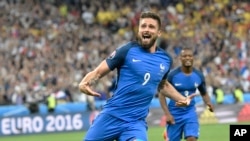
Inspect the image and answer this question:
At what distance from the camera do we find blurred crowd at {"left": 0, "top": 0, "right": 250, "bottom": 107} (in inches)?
1008

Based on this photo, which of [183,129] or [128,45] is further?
[183,129]

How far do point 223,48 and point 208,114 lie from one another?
18.0 ft

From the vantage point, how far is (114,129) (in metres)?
9.08

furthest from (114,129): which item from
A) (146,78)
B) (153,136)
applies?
(153,136)

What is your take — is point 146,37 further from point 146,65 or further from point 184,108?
point 184,108

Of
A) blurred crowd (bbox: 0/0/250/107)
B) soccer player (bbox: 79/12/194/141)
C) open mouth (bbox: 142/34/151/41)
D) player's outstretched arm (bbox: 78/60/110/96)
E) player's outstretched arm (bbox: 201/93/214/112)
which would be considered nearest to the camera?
player's outstretched arm (bbox: 78/60/110/96)

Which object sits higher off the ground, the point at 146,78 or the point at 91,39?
the point at 146,78

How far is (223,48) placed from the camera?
30.3m

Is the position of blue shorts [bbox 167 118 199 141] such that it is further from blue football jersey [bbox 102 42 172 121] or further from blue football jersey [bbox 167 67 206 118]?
blue football jersey [bbox 102 42 172 121]

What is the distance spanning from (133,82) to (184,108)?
4.55 meters

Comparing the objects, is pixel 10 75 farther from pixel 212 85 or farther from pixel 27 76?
pixel 212 85

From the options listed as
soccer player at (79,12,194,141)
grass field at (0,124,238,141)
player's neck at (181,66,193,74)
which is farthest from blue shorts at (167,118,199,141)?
grass field at (0,124,238,141)

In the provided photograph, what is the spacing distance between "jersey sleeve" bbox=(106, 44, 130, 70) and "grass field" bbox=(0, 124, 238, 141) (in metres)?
10.5

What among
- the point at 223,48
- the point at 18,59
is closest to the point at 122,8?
the point at 223,48
